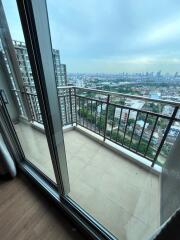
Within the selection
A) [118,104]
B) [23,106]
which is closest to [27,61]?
[23,106]

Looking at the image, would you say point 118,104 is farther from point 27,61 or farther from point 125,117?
point 27,61

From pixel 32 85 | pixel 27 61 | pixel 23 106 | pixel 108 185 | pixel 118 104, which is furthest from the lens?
pixel 118 104

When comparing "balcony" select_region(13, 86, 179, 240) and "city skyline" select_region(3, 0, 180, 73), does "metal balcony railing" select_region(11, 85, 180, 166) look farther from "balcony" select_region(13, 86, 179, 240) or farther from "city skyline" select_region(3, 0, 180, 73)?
"city skyline" select_region(3, 0, 180, 73)

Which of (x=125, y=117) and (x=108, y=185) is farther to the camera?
(x=125, y=117)

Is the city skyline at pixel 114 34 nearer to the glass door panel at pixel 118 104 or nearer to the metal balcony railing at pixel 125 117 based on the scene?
the glass door panel at pixel 118 104

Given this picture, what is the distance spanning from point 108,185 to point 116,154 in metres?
0.55

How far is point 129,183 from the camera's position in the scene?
5.07 feet

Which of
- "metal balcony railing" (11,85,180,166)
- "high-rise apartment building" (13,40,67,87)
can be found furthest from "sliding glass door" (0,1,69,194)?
"metal balcony railing" (11,85,180,166)

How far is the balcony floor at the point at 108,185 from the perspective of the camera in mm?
1149

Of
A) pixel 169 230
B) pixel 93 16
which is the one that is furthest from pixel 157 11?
pixel 169 230

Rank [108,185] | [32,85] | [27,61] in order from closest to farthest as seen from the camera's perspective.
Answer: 1. [27,61]
2. [32,85]
3. [108,185]

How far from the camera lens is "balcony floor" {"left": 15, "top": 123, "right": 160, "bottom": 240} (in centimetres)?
115

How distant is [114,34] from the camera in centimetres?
101

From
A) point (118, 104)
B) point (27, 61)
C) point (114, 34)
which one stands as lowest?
point (118, 104)
